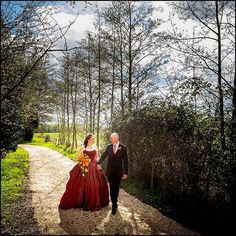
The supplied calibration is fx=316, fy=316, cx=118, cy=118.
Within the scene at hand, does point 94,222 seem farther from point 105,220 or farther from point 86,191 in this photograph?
point 86,191

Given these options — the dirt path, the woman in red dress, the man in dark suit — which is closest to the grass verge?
the dirt path

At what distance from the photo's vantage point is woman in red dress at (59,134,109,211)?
8742 millimetres

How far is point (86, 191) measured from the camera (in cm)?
888

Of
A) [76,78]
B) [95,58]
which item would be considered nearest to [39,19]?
[95,58]

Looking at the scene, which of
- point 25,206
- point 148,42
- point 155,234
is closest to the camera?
point 155,234

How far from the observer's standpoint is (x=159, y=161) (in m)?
10.4

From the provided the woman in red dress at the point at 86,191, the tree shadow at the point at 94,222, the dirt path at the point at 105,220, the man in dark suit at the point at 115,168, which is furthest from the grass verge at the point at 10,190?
the man in dark suit at the point at 115,168

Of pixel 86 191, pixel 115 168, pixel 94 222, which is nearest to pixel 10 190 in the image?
pixel 86 191

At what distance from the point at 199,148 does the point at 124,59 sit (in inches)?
398

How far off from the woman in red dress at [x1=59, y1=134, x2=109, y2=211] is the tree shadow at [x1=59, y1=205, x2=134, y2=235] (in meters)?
0.20

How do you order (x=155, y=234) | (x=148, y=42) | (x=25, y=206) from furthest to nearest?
(x=148, y=42), (x=25, y=206), (x=155, y=234)

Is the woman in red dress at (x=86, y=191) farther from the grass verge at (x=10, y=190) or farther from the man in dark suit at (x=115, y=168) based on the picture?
the grass verge at (x=10, y=190)

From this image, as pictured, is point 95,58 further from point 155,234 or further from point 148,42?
point 155,234

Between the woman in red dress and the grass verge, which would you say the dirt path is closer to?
the woman in red dress
